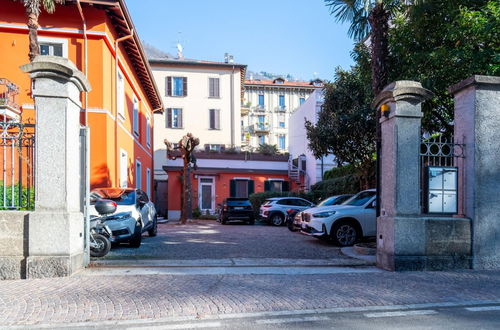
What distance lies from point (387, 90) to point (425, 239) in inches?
116

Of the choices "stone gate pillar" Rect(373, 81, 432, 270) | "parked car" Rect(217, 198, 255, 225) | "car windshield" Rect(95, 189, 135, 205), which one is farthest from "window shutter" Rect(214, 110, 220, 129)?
"stone gate pillar" Rect(373, 81, 432, 270)

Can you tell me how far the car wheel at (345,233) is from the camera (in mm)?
11623

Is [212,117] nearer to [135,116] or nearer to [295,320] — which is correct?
[135,116]

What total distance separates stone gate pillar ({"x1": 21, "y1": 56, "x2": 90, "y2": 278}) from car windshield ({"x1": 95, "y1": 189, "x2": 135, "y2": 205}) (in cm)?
321

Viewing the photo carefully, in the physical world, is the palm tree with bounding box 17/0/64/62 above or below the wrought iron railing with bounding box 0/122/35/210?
above

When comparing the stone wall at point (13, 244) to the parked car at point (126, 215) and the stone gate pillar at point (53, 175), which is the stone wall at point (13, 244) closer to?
the stone gate pillar at point (53, 175)

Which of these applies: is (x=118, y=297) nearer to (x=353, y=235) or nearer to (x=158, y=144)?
(x=353, y=235)

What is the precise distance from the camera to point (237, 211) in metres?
22.4

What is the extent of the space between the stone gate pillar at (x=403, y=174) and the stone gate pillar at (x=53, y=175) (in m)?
5.78

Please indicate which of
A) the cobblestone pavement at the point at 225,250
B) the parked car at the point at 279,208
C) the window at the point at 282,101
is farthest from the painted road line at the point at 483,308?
the window at the point at 282,101

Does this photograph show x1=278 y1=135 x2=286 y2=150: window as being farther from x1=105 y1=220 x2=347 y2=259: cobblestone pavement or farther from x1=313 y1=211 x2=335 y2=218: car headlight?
x1=313 y1=211 x2=335 y2=218: car headlight

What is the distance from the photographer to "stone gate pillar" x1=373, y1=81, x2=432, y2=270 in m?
7.80

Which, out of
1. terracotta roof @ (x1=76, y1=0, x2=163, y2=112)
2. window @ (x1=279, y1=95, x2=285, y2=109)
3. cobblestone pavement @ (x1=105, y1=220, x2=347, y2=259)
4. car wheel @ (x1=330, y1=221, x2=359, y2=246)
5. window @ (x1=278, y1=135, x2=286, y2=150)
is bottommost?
cobblestone pavement @ (x1=105, y1=220, x2=347, y2=259)

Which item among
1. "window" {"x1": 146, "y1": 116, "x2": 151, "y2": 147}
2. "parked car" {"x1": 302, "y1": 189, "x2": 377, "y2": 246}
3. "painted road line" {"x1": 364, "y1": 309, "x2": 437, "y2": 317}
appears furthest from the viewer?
"window" {"x1": 146, "y1": 116, "x2": 151, "y2": 147}
